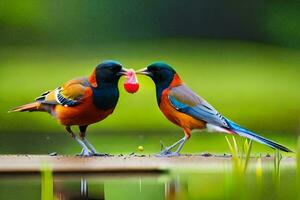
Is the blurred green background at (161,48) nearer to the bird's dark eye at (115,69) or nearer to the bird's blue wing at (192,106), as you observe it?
the bird's blue wing at (192,106)

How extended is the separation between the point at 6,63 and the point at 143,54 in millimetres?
1506

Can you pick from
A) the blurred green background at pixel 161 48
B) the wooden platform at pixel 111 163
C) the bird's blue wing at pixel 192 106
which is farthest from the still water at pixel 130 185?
the blurred green background at pixel 161 48

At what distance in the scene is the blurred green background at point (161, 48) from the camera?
10766mm

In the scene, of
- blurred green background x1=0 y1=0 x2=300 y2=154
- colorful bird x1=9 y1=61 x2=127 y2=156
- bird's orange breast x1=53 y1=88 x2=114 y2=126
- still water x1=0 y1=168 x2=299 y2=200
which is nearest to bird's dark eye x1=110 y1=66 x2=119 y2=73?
colorful bird x1=9 y1=61 x2=127 y2=156

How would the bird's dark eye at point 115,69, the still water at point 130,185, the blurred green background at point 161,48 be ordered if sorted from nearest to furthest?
the still water at point 130,185
the bird's dark eye at point 115,69
the blurred green background at point 161,48

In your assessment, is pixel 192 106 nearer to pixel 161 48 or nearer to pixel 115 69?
pixel 115 69

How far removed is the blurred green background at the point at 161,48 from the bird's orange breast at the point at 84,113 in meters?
5.31

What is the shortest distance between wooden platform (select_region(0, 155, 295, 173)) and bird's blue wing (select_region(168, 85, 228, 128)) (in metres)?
0.15

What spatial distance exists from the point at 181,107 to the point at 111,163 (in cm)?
48

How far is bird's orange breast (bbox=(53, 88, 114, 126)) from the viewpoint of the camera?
4.58 m

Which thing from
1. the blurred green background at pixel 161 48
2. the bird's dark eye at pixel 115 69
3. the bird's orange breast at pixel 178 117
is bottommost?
the bird's orange breast at pixel 178 117

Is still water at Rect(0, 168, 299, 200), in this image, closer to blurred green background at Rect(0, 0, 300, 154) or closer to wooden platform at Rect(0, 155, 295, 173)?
wooden platform at Rect(0, 155, 295, 173)

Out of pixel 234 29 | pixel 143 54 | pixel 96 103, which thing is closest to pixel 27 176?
pixel 96 103

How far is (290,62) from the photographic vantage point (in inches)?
521
